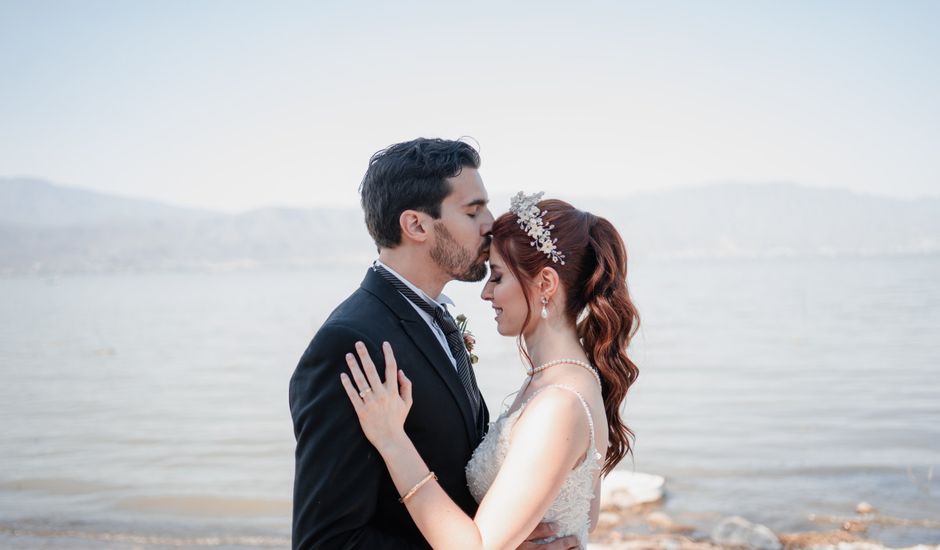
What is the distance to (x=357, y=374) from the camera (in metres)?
2.66

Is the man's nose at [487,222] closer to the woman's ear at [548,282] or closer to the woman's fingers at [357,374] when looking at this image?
the woman's ear at [548,282]

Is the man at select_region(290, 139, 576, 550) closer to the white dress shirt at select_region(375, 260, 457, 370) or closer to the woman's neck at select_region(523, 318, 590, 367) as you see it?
the white dress shirt at select_region(375, 260, 457, 370)

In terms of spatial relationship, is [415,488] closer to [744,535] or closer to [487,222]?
[487,222]

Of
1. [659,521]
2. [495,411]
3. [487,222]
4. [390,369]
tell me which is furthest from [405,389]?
[495,411]

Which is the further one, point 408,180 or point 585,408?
point 408,180

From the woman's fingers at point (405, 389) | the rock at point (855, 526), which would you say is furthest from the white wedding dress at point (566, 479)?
the rock at point (855, 526)

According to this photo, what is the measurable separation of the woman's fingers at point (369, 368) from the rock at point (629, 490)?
24.0 ft

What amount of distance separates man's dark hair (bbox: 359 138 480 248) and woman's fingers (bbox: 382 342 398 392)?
59 centimetres

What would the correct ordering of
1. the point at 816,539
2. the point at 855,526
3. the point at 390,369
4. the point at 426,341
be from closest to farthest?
the point at 390,369 < the point at 426,341 < the point at 816,539 < the point at 855,526

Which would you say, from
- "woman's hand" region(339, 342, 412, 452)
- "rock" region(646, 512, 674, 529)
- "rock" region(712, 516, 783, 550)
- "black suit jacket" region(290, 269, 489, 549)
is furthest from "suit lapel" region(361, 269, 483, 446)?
"rock" region(646, 512, 674, 529)

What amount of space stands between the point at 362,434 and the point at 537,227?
110 cm

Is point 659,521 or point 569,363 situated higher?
point 569,363

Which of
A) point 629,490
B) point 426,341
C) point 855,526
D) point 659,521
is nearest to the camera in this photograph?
point 426,341

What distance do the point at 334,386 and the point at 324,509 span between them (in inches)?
15.1
